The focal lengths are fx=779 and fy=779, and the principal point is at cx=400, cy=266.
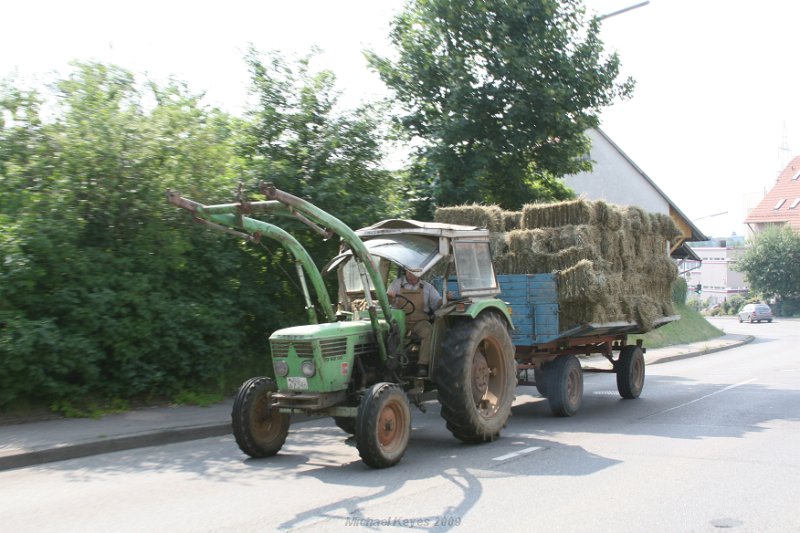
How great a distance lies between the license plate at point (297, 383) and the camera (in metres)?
7.94

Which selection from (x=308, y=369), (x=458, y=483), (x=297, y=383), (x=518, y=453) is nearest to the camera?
(x=458, y=483)

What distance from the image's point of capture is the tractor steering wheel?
9.32 metres

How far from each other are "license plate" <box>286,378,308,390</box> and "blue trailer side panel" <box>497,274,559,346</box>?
14.2 feet

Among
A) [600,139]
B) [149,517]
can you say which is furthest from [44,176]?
[600,139]

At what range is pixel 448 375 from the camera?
8.59 m

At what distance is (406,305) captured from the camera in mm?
9352

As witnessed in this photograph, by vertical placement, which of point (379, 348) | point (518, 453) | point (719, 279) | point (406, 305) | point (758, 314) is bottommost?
point (758, 314)

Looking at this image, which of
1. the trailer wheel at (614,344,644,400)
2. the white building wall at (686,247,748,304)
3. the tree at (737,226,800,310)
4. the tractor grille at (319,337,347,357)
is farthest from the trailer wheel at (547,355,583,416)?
the white building wall at (686,247,748,304)

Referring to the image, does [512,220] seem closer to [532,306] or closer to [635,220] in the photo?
[532,306]

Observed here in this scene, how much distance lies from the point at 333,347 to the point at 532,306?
451cm

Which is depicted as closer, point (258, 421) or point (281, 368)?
point (281, 368)

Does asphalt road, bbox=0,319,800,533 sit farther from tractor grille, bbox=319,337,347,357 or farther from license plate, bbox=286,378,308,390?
tractor grille, bbox=319,337,347,357

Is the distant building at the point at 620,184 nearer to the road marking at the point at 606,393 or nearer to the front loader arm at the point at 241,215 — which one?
the road marking at the point at 606,393

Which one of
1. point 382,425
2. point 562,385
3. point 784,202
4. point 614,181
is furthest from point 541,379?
point 784,202
